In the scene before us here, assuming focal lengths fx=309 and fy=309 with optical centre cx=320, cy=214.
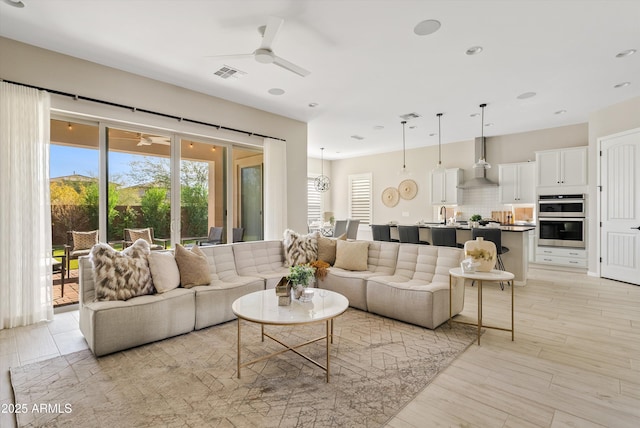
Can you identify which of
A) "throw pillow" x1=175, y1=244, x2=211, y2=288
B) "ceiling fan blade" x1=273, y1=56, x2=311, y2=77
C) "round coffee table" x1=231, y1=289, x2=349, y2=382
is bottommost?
"round coffee table" x1=231, y1=289, x2=349, y2=382

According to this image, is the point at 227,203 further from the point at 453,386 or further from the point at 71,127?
the point at 453,386

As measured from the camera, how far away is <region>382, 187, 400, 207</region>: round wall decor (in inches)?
366

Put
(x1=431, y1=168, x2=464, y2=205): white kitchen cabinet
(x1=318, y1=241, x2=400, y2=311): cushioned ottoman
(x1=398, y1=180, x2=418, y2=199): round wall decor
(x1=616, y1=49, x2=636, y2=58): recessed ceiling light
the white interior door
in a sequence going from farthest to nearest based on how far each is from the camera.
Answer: (x1=398, y1=180, x2=418, y2=199): round wall decor
(x1=431, y1=168, x2=464, y2=205): white kitchen cabinet
the white interior door
(x1=318, y1=241, x2=400, y2=311): cushioned ottoman
(x1=616, y1=49, x2=636, y2=58): recessed ceiling light

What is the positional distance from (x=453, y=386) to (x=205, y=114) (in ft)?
15.8

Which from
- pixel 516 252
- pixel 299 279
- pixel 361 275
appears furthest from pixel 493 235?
pixel 299 279

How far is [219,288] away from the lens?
3.38 meters

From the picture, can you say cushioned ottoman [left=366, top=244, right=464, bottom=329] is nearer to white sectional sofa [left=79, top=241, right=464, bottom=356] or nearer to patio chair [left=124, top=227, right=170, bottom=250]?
white sectional sofa [left=79, top=241, right=464, bottom=356]

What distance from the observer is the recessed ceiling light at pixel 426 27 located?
2988 mm

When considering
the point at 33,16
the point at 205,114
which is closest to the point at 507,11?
the point at 205,114

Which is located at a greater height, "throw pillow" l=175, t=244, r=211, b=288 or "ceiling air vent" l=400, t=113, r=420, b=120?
"ceiling air vent" l=400, t=113, r=420, b=120

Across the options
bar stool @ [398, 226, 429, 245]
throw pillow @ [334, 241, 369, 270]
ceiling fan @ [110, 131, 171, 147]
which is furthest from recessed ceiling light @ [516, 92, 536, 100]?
ceiling fan @ [110, 131, 171, 147]

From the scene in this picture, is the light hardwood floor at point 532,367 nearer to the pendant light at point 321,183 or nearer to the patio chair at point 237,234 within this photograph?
the patio chair at point 237,234

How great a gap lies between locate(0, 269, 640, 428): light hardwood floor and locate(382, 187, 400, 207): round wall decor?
210 inches

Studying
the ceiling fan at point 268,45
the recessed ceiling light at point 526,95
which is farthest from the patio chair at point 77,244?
the recessed ceiling light at point 526,95
